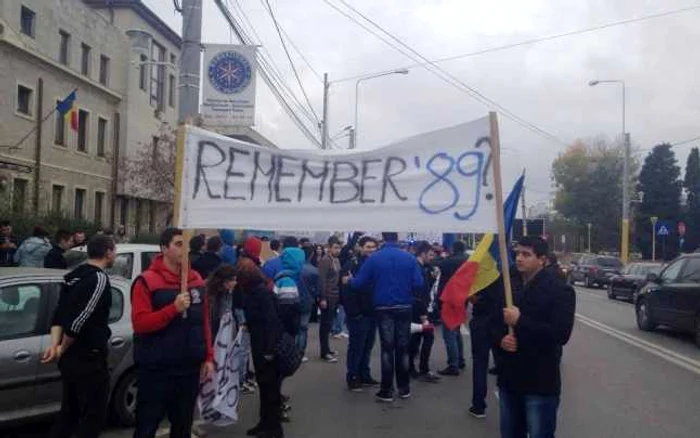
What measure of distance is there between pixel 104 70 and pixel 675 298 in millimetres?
24878

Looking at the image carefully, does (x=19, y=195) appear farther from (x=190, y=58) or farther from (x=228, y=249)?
(x=190, y=58)

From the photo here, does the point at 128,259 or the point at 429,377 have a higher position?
the point at 128,259

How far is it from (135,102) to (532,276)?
31.1m

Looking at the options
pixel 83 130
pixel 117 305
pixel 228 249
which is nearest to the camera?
pixel 117 305

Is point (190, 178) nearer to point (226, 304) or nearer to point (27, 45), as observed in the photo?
point (226, 304)

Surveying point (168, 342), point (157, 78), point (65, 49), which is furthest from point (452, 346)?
point (157, 78)

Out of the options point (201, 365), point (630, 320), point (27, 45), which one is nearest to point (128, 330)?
point (201, 365)

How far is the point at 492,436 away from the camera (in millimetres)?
6848

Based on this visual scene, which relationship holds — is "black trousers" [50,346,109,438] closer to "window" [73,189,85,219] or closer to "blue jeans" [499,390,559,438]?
"blue jeans" [499,390,559,438]

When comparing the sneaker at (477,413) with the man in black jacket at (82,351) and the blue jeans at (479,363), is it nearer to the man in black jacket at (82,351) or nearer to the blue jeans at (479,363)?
the blue jeans at (479,363)

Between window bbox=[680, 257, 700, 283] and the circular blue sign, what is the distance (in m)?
9.21

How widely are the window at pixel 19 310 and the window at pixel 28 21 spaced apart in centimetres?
2159

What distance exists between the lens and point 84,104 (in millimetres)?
29188

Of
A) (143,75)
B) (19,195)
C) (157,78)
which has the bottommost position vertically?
(19,195)
